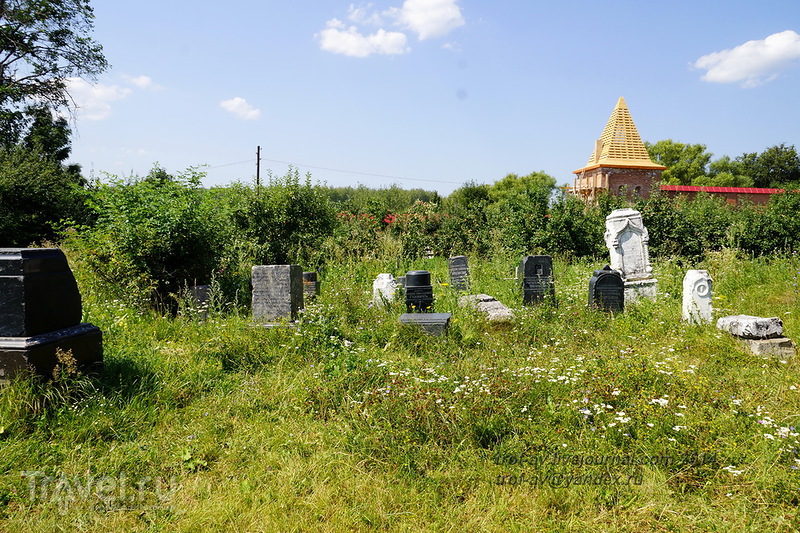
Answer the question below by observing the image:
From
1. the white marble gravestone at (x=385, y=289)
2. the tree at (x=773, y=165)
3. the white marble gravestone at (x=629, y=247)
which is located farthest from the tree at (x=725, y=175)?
A: the white marble gravestone at (x=385, y=289)

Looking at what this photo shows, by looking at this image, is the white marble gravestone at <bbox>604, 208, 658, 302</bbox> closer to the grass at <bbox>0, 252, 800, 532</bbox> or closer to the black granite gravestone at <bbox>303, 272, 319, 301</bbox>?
the grass at <bbox>0, 252, 800, 532</bbox>

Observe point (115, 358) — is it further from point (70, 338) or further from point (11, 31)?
point (11, 31)

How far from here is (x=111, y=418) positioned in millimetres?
3385

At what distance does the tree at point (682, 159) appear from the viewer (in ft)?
144

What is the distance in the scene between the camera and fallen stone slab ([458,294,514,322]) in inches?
238

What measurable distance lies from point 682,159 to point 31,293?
51.3 m

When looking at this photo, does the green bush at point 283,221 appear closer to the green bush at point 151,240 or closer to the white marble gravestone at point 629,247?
the green bush at point 151,240

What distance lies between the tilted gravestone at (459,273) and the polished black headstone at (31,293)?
5802mm

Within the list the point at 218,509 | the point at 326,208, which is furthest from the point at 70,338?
the point at 326,208

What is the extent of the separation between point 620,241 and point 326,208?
20.6ft

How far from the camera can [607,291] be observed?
22.0 ft

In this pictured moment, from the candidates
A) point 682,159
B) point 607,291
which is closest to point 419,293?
point 607,291

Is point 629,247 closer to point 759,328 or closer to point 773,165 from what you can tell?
point 759,328

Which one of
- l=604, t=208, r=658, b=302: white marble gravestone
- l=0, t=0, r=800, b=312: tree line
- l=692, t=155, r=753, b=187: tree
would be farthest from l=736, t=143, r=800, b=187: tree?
l=604, t=208, r=658, b=302: white marble gravestone
